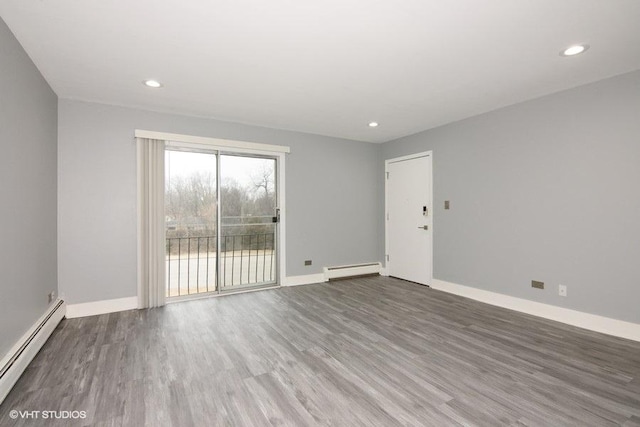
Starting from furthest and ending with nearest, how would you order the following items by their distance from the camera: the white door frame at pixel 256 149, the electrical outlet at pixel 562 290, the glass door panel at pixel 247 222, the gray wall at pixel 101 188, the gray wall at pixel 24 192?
the glass door panel at pixel 247 222, the white door frame at pixel 256 149, the gray wall at pixel 101 188, the electrical outlet at pixel 562 290, the gray wall at pixel 24 192

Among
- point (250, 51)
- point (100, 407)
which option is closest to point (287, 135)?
point (250, 51)

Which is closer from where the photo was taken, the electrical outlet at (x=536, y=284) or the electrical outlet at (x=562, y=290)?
the electrical outlet at (x=562, y=290)

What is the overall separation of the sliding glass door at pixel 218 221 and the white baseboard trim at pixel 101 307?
577 millimetres

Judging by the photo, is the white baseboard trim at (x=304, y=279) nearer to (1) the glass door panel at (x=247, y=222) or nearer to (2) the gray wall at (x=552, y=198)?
(1) the glass door panel at (x=247, y=222)

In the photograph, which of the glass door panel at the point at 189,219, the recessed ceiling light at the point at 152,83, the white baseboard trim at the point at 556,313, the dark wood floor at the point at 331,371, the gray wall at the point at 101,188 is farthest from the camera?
the glass door panel at the point at 189,219

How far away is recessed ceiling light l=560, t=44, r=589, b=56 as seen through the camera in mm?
2363

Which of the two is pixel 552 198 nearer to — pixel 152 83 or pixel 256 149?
pixel 256 149

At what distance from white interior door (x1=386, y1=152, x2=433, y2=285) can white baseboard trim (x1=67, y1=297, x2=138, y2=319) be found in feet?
13.3

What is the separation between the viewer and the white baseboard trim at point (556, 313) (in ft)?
9.26

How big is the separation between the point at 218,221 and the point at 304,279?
169 centimetres

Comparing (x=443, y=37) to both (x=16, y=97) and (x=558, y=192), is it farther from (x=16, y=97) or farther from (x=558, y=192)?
(x=16, y=97)

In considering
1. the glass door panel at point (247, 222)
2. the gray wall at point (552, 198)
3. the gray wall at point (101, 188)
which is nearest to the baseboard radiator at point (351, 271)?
the glass door panel at point (247, 222)

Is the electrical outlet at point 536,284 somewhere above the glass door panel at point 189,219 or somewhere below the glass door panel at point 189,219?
below

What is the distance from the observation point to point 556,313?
3.29 meters
